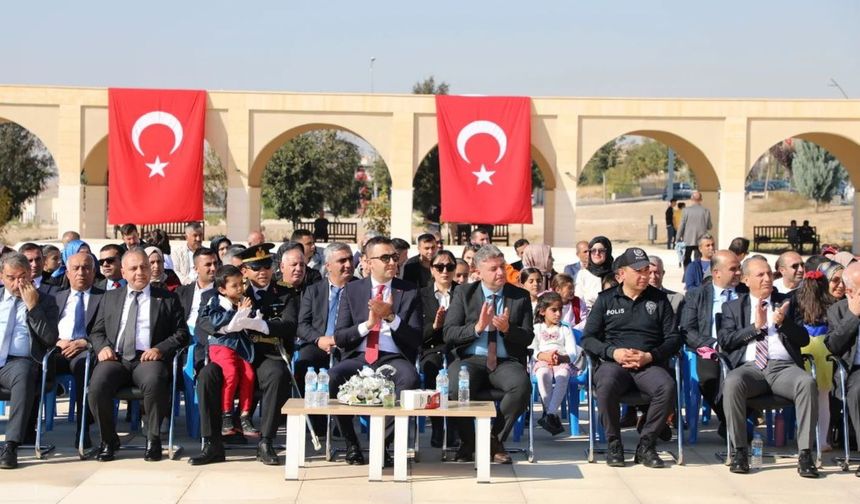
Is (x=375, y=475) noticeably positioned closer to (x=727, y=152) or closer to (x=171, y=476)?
(x=171, y=476)

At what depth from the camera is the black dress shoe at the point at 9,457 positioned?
7438 mm

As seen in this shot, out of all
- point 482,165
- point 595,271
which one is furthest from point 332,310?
point 482,165

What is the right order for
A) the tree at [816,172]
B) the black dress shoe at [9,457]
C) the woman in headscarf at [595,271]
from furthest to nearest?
the tree at [816,172]
the woman in headscarf at [595,271]
the black dress shoe at [9,457]

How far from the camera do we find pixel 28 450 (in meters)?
8.03

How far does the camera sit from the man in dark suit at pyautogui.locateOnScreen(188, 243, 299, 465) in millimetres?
7707

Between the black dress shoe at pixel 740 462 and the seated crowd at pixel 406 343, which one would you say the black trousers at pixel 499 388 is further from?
the black dress shoe at pixel 740 462

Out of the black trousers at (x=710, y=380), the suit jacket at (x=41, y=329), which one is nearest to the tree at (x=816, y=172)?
the black trousers at (x=710, y=380)

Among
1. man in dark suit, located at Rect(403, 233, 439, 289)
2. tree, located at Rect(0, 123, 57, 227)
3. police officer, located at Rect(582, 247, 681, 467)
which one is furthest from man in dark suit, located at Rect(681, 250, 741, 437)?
tree, located at Rect(0, 123, 57, 227)

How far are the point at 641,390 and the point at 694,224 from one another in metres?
12.4

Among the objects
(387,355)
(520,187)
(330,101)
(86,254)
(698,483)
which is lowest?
(698,483)

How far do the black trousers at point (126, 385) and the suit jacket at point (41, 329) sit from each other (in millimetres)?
393

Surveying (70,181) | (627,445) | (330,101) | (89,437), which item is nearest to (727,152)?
(330,101)

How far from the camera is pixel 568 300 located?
10023mm

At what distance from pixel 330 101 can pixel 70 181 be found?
20.6 feet
